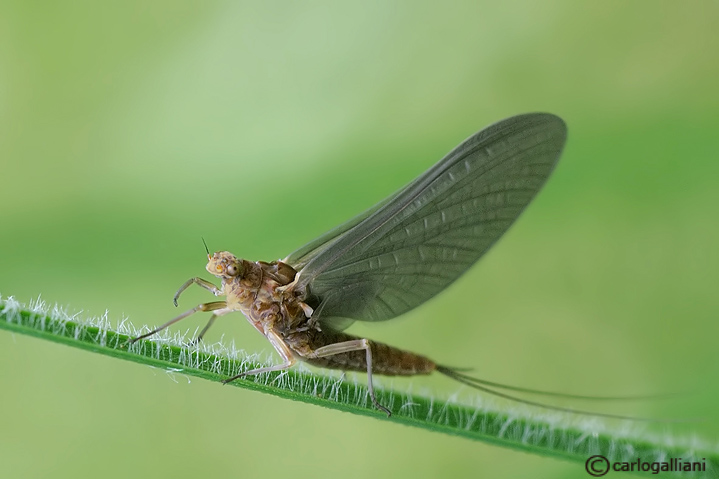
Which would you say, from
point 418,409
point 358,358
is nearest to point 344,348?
point 358,358

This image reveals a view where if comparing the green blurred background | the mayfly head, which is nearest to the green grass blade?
the mayfly head

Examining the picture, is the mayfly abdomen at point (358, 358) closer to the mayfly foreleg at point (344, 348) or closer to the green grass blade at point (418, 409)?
the mayfly foreleg at point (344, 348)

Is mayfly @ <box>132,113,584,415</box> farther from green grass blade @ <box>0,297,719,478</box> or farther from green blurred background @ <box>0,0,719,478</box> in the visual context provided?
green blurred background @ <box>0,0,719,478</box>

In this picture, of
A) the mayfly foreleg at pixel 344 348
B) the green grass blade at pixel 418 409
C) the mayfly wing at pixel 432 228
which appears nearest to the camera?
the green grass blade at pixel 418 409

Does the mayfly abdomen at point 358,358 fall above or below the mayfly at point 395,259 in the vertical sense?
below

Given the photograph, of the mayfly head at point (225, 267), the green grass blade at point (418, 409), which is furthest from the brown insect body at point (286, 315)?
the green grass blade at point (418, 409)

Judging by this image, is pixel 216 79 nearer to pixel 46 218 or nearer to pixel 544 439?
pixel 46 218

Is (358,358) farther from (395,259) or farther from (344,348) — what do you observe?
(395,259)
